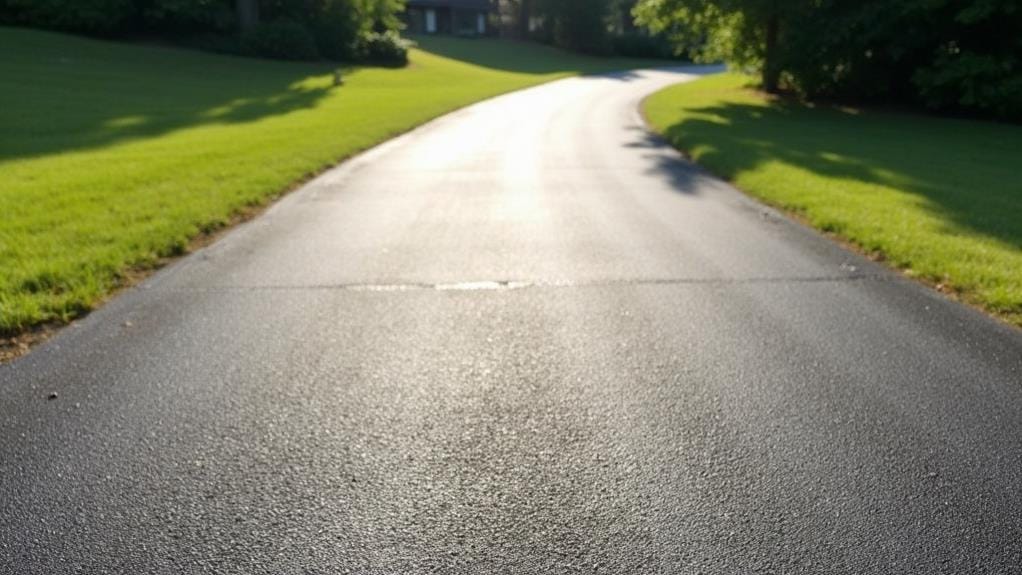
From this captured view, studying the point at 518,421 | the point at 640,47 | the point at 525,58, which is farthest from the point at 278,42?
the point at 518,421

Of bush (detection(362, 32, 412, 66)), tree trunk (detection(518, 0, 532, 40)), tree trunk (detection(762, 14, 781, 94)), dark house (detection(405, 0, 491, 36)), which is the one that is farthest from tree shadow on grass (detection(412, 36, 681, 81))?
tree trunk (detection(762, 14, 781, 94))

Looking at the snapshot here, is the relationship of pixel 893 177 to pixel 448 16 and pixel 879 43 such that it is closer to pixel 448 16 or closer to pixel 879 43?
pixel 879 43

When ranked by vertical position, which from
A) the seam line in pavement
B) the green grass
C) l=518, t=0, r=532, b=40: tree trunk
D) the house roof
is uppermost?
the house roof

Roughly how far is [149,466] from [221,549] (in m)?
0.81

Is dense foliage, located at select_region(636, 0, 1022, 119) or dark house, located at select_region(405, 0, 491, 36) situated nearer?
dense foliage, located at select_region(636, 0, 1022, 119)

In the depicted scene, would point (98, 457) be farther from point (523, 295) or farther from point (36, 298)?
point (523, 295)

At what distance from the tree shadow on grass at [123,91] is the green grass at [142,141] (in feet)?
0.26

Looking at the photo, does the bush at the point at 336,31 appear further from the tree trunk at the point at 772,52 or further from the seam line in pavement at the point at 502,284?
the seam line in pavement at the point at 502,284

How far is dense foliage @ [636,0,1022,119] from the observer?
2202 cm

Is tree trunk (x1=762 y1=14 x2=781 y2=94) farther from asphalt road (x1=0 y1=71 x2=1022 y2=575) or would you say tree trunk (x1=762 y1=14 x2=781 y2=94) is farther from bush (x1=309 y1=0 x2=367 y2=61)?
bush (x1=309 y1=0 x2=367 y2=61)

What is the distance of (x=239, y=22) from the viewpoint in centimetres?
4275

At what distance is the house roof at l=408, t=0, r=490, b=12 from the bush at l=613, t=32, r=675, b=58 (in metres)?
18.2

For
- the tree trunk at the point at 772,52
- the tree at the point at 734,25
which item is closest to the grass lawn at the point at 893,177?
the tree trunk at the point at 772,52

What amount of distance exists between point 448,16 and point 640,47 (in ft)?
72.1
